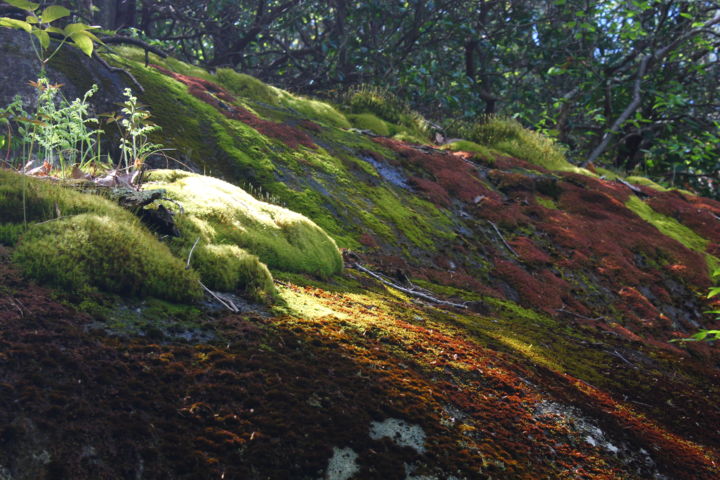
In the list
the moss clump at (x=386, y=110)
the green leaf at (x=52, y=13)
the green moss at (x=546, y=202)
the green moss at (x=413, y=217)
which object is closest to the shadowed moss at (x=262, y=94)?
the moss clump at (x=386, y=110)

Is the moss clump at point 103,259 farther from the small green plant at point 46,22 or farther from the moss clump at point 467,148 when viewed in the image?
the moss clump at point 467,148

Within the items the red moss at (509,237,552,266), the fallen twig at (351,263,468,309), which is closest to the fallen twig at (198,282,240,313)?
the fallen twig at (351,263,468,309)

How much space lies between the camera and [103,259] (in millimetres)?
2955

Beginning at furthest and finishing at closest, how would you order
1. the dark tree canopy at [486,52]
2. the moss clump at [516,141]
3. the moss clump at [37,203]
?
the dark tree canopy at [486,52], the moss clump at [516,141], the moss clump at [37,203]

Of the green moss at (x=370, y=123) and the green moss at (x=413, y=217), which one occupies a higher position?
the green moss at (x=370, y=123)

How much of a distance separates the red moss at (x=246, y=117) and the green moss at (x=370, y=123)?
4812mm

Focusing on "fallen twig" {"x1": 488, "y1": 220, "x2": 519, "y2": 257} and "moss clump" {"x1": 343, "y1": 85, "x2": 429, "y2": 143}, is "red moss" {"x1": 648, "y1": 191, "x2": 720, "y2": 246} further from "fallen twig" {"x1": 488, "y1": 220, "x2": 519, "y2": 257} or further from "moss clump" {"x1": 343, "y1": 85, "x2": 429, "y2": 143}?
"moss clump" {"x1": 343, "y1": 85, "x2": 429, "y2": 143}

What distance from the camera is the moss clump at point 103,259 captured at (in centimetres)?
271

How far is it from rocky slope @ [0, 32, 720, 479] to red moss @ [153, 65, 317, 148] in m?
0.21

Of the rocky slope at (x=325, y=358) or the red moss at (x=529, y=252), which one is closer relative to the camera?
the rocky slope at (x=325, y=358)

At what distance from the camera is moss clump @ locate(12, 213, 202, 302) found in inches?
107

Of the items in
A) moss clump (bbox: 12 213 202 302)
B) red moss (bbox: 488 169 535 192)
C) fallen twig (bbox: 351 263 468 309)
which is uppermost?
red moss (bbox: 488 169 535 192)

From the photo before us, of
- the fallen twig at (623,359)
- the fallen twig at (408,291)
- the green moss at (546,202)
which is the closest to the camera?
the fallen twig at (623,359)

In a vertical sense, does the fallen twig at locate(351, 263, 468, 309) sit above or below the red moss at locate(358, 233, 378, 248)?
below
